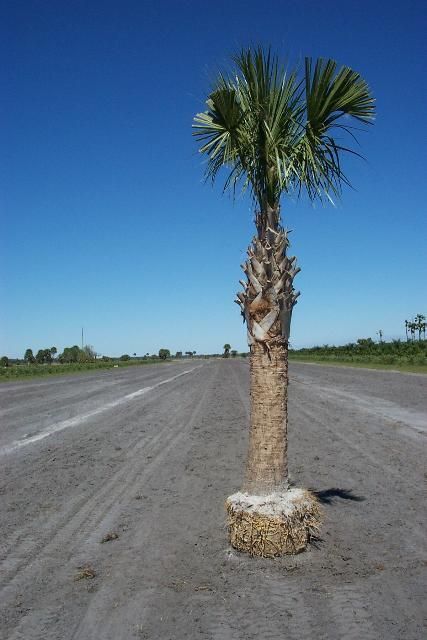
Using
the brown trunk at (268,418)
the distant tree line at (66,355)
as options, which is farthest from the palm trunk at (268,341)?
the distant tree line at (66,355)

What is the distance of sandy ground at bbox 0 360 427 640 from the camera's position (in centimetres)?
416

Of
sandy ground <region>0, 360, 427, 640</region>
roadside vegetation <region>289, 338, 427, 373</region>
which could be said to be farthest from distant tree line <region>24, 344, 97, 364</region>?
sandy ground <region>0, 360, 427, 640</region>

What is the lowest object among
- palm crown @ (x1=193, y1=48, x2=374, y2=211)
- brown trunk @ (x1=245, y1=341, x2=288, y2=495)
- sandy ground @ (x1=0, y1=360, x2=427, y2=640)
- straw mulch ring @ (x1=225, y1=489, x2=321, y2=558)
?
sandy ground @ (x1=0, y1=360, x2=427, y2=640)

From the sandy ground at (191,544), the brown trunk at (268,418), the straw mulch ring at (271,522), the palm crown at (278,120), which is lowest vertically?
the sandy ground at (191,544)

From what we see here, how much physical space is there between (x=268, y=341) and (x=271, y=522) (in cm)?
170

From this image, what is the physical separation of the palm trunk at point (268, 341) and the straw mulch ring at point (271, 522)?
0.14m

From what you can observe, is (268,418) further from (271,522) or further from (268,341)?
(271,522)

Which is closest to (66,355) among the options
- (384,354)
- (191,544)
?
(384,354)

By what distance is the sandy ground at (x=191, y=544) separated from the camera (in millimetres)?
4164

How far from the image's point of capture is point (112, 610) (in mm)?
4344

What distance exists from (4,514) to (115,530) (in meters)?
1.78

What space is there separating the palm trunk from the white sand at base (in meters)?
0.07

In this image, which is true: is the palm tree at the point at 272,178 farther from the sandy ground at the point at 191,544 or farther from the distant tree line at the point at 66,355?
the distant tree line at the point at 66,355

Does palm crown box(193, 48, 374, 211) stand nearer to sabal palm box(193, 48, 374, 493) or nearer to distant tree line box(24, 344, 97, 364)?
sabal palm box(193, 48, 374, 493)
